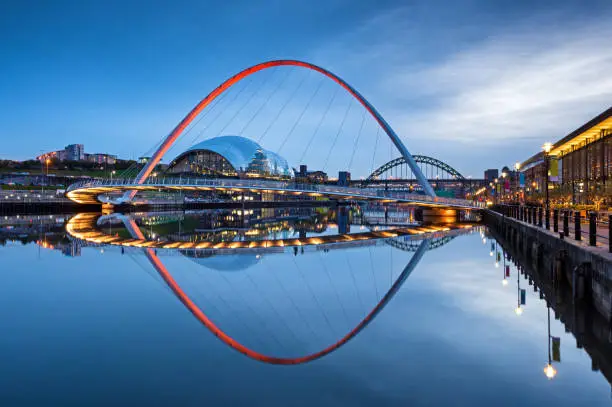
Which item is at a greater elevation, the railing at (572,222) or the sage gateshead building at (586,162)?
the sage gateshead building at (586,162)

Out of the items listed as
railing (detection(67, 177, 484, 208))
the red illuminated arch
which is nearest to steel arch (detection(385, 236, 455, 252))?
the red illuminated arch

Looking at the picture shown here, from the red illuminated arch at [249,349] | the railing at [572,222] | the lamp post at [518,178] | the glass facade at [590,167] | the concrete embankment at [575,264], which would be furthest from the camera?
the lamp post at [518,178]

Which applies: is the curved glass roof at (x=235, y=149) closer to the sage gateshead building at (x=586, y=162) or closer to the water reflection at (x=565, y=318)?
the sage gateshead building at (x=586, y=162)

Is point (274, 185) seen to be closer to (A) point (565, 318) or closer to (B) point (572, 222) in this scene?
(B) point (572, 222)

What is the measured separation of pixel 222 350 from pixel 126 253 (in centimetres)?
1716

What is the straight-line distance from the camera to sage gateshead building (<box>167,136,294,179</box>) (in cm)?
11581

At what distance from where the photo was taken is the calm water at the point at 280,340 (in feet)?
23.5

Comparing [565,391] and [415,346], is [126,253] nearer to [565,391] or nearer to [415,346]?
[415,346]

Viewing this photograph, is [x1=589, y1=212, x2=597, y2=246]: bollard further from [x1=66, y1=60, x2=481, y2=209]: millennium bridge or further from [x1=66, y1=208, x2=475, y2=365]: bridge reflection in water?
[x1=66, y1=60, x2=481, y2=209]: millennium bridge

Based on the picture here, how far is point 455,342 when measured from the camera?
382 inches

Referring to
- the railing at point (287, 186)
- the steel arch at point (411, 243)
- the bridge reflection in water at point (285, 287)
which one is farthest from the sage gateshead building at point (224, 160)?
the bridge reflection in water at point (285, 287)

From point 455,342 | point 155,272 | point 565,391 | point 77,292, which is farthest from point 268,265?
point 565,391

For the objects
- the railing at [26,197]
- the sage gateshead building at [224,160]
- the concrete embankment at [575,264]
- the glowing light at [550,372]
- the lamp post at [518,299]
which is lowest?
the lamp post at [518,299]

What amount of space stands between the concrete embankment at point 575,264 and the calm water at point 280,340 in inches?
42.2
